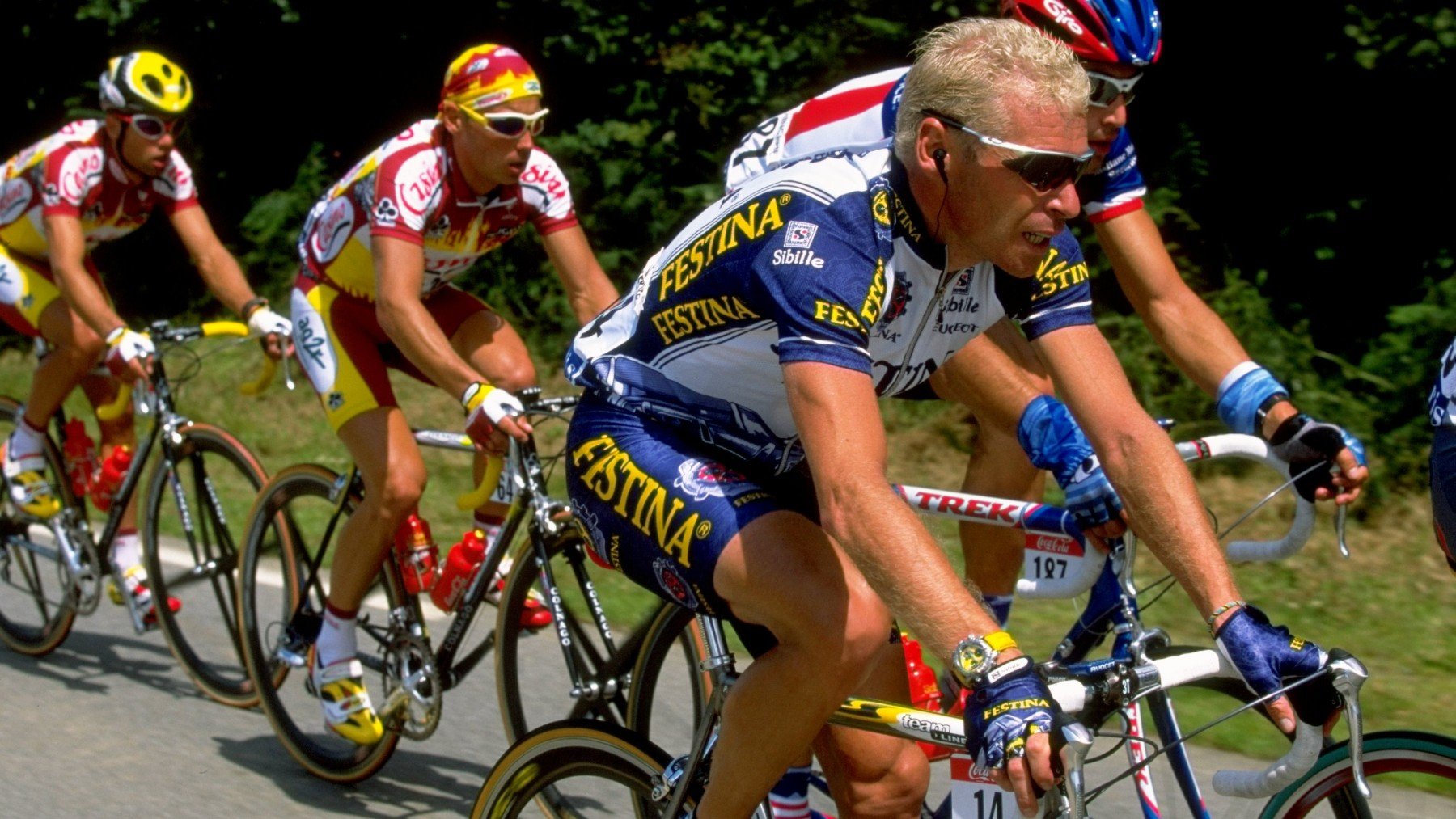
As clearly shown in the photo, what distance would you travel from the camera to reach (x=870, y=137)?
410 cm

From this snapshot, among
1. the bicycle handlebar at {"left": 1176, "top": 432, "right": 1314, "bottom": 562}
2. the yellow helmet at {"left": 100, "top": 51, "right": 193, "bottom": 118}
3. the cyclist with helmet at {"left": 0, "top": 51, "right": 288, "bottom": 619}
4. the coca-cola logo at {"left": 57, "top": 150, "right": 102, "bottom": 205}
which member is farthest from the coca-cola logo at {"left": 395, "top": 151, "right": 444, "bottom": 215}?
the bicycle handlebar at {"left": 1176, "top": 432, "right": 1314, "bottom": 562}

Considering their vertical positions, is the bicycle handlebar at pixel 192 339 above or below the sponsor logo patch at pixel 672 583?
below

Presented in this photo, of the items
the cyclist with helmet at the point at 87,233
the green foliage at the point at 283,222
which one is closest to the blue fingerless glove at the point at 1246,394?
the cyclist with helmet at the point at 87,233

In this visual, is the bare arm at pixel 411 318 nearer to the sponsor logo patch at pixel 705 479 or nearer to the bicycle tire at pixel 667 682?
the bicycle tire at pixel 667 682

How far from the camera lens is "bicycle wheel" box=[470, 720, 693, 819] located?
332 centimetres

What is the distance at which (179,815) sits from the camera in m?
4.78

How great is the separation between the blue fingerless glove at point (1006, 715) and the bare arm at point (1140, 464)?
0.56 meters

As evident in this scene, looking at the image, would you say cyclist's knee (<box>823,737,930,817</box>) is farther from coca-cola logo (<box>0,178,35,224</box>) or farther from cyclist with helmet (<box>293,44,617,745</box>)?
coca-cola logo (<box>0,178,35,224</box>)

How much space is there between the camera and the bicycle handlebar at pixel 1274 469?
346 centimetres

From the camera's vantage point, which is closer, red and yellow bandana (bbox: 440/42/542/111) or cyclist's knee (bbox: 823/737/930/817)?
cyclist's knee (bbox: 823/737/930/817)

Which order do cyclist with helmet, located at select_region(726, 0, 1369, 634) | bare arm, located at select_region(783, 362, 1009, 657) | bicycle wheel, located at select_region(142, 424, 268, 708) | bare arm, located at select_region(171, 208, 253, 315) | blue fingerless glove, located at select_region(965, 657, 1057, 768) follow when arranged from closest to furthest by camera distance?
1. blue fingerless glove, located at select_region(965, 657, 1057, 768)
2. bare arm, located at select_region(783, 362, 1009, 657)
3. cyclist with helmet, located at select_region(726, 0, 1369, 634)
4. bicycle wheel, located at select_region(142, 424, 268, 708)
5. bare arm, located at select_region(171, 208, 253, 315)

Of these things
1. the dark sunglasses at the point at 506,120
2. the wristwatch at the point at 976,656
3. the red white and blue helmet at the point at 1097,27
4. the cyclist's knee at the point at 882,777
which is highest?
the red white and blue helmet at the point at 1097,27

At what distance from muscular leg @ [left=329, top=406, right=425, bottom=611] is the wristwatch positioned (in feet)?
8.72

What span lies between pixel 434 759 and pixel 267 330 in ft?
4.96
